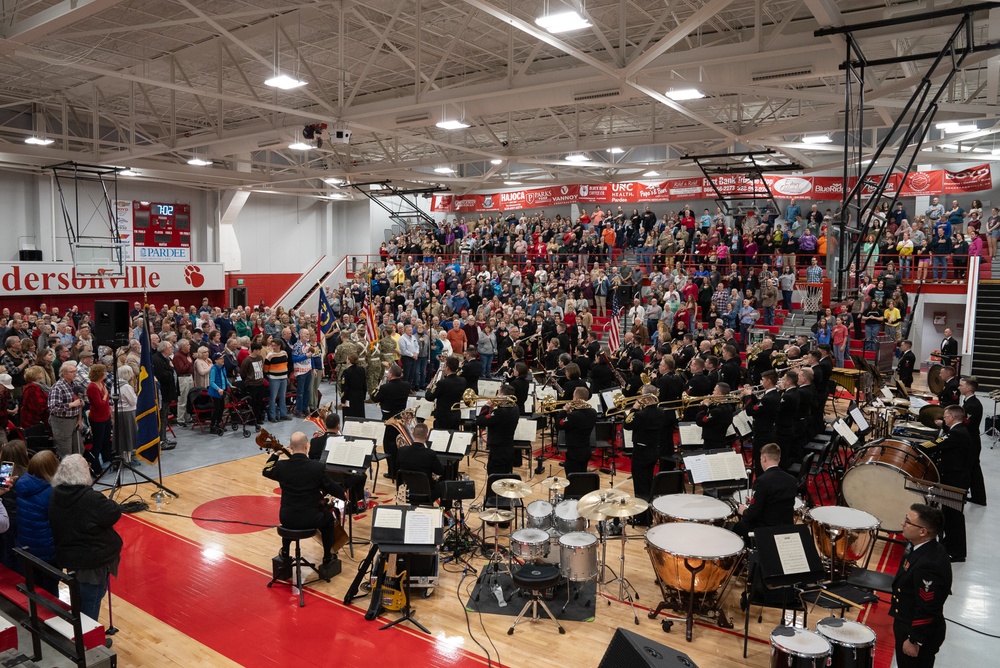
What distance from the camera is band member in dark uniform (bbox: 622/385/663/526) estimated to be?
895 cm

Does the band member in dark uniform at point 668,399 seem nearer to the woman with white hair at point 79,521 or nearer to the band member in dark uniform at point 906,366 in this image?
the woman with white hair at point 79,521

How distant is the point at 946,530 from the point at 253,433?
37.9 feet

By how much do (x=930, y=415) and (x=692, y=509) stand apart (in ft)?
21.9

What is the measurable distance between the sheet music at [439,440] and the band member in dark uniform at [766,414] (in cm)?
420

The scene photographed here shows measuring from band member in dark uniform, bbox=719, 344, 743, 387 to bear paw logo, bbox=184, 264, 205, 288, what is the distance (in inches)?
853

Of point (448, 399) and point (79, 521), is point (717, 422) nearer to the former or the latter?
point (448, 399)

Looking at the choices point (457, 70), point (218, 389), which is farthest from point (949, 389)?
point (218, 389)

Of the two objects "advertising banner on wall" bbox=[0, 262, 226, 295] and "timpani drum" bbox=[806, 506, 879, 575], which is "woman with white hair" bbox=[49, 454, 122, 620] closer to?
"timpani drum" bbox=[806, 506, 879, 575]

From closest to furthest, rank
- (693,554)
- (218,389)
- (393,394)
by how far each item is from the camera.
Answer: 1. (693,554)
2. (393,394)
3. (218,389)

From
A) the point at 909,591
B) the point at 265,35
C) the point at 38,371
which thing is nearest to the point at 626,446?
the point at 909,591

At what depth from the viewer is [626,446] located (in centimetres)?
969

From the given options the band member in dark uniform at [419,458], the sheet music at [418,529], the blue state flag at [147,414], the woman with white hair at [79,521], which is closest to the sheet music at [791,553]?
the sheet music at [418,529]

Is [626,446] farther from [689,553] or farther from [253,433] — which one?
[253,433]

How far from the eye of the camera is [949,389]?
11.6 metres
